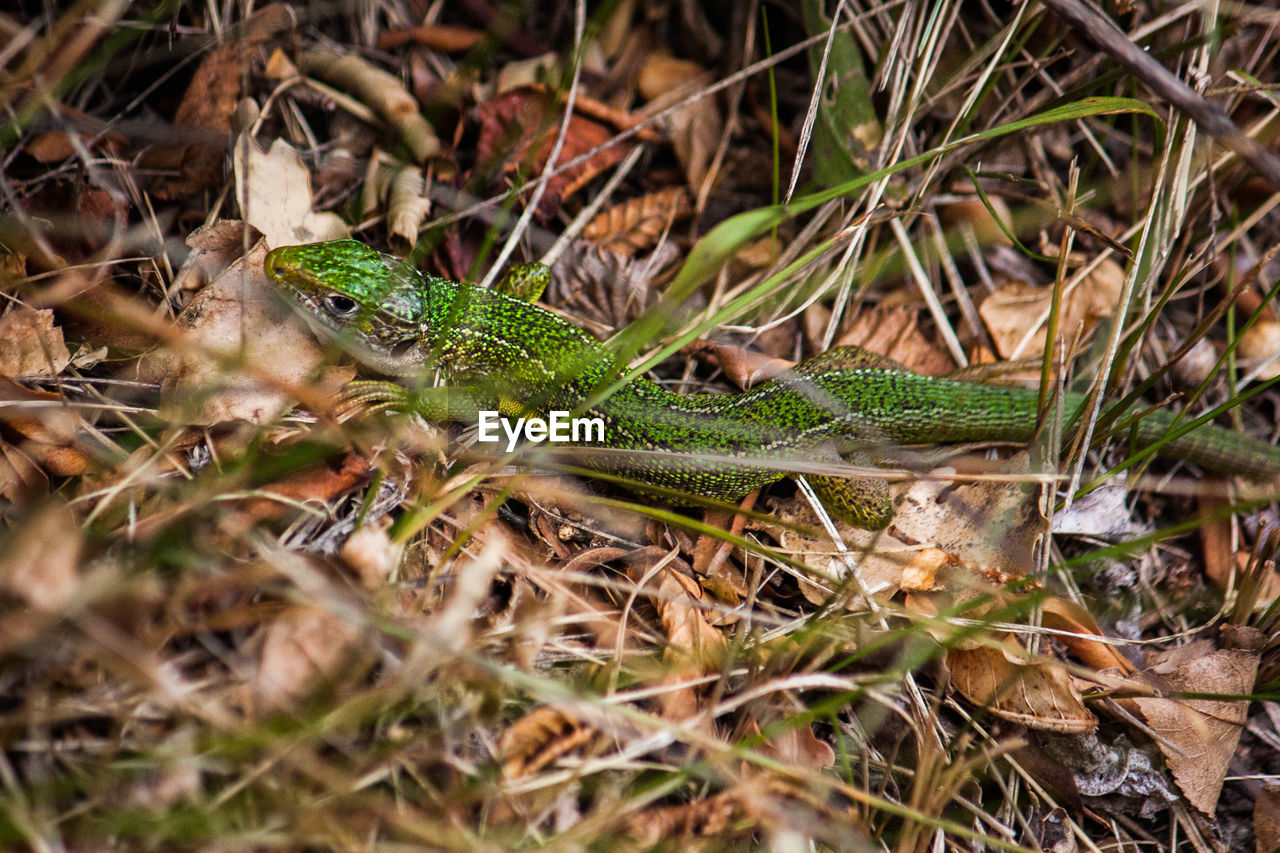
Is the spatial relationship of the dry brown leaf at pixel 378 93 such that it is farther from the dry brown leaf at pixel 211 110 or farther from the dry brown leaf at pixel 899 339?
the dry brown leaf at pixel 899 339

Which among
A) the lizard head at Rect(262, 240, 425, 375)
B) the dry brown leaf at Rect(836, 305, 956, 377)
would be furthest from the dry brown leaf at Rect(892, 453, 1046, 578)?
the lizard head at Rect(262, 240, 425, 375)

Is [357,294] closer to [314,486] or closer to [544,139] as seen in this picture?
[314,486]

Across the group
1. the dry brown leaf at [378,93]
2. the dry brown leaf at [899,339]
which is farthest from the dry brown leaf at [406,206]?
the dry brown leaf at [899,339]

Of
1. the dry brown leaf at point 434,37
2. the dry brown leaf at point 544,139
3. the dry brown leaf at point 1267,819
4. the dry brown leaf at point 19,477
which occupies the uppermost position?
the dry brown leaf at point 434,37

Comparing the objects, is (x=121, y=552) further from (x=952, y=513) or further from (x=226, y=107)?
(x=952, y=513)

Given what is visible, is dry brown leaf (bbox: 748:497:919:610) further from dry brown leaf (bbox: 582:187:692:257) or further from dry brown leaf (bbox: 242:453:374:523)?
dry brown leaf (bbox: 582:187:692:257)

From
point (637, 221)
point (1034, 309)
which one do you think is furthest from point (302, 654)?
point (1034, 309)

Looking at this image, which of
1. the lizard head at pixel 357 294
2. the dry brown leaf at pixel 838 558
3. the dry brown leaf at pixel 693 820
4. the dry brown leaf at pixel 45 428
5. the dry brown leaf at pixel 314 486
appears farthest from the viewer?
the lizard head at pixel 357 294
